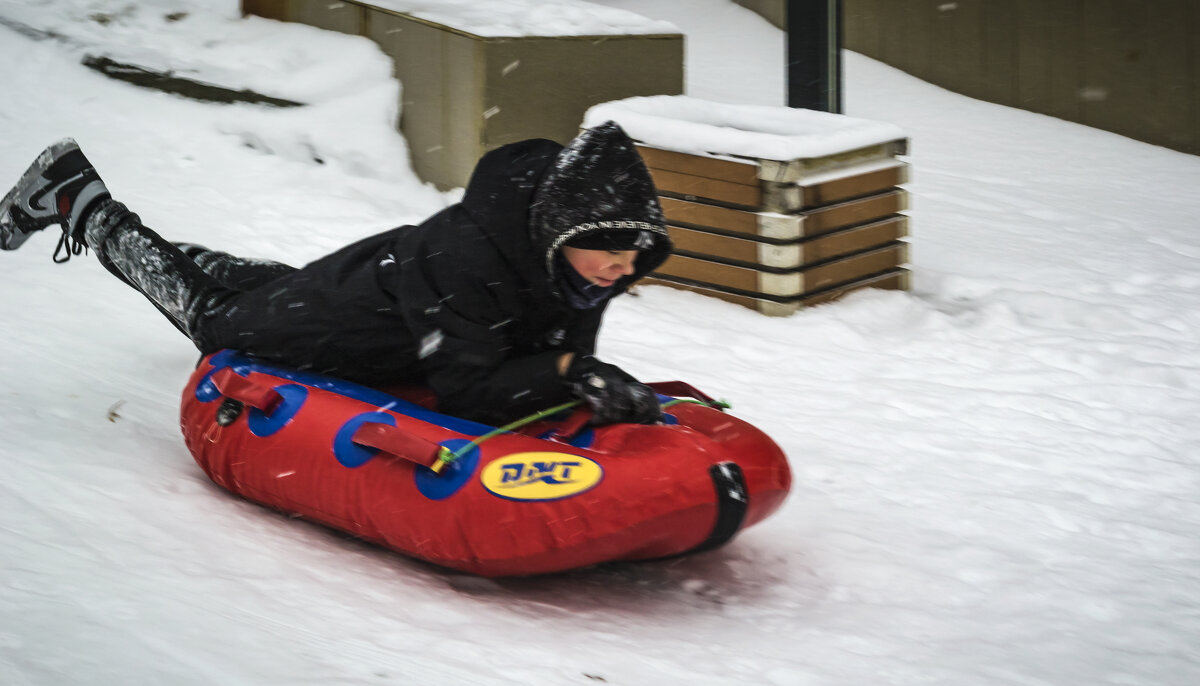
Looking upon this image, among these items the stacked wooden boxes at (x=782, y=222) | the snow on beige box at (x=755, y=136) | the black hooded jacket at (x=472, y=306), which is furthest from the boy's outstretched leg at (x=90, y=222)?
the stacked wooden boxes at (x=782, y=222)

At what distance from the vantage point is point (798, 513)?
138 inches

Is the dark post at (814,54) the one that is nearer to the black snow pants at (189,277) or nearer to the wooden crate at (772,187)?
the wooden crate at (772,187)

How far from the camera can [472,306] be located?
2941mm

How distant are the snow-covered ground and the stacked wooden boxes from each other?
15 cm

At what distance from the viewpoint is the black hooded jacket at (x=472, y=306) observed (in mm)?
2949

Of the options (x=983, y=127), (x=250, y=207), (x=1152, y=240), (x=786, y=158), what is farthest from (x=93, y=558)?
(x=983, y=127)

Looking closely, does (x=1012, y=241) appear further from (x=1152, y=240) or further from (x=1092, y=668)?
(x=1092, y=668)

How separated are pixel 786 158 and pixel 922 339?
1.00 metres

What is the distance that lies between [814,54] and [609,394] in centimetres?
400

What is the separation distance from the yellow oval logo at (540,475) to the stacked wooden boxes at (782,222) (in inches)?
109

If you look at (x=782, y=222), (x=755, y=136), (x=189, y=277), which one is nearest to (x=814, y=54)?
(x=755, y=136)

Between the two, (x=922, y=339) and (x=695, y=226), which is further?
(x=695, y=226)

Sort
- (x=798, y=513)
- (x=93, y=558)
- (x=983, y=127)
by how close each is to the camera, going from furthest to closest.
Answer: (x=983, y=127), (x=798, y=513), (x=93, y=558)

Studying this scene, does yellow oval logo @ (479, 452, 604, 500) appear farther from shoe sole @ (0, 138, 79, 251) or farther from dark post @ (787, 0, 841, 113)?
dark post @ (787, 0, 841, 113)
